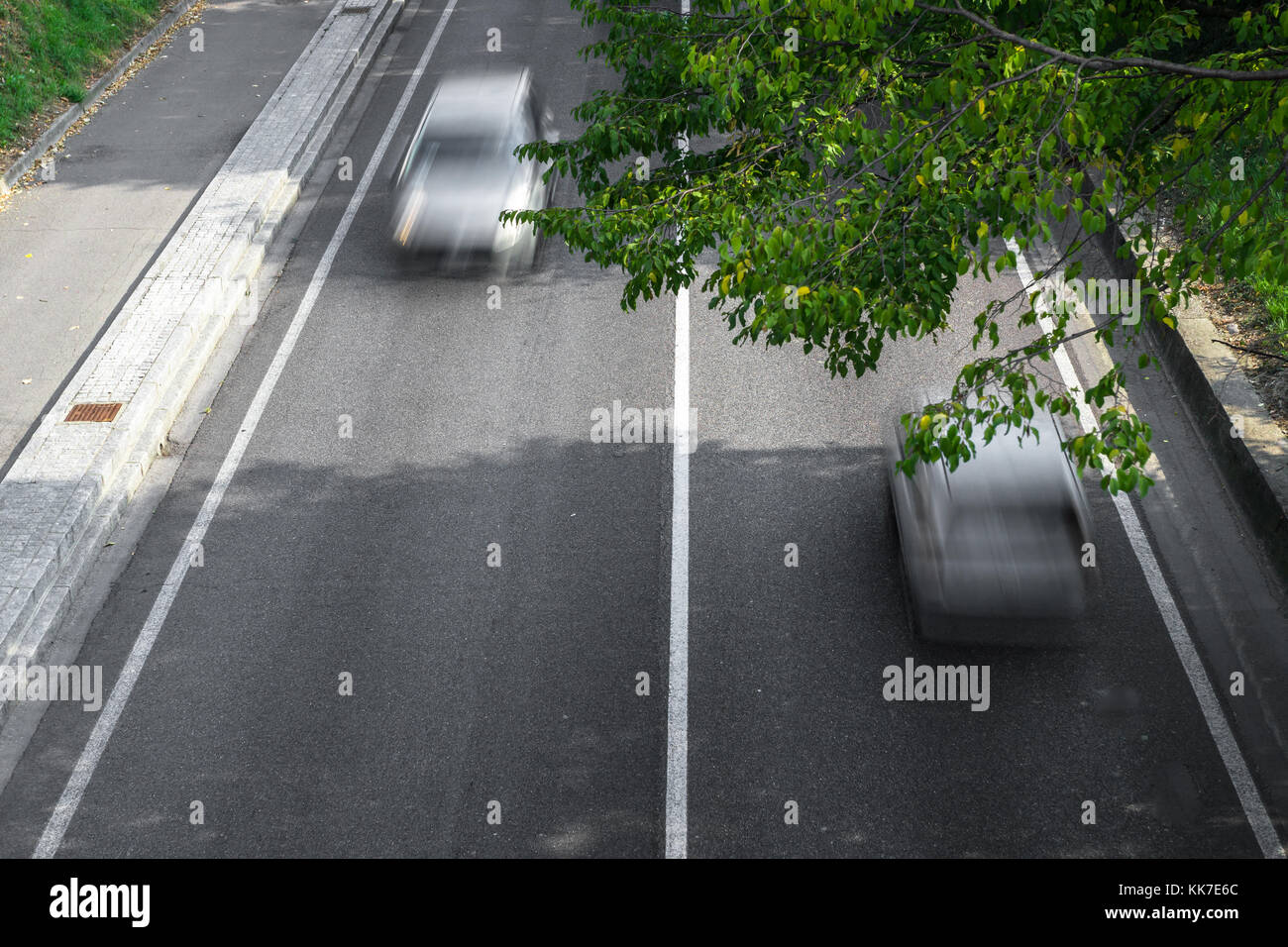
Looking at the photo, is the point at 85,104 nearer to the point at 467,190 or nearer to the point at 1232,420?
the point at 467,190

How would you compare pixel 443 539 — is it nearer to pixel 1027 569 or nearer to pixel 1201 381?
pixel 1027 569

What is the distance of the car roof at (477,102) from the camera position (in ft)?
50.6

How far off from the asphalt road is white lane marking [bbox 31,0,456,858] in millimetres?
115

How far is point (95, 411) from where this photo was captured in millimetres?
11789

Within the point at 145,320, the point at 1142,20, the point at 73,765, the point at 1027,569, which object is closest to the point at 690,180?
the point at 1142,20

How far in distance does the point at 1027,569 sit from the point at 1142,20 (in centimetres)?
407

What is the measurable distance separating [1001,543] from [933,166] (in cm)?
334

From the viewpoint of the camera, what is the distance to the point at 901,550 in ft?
31.1

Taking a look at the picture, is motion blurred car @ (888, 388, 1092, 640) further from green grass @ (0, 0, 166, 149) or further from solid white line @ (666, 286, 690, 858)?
green grass @ (0, 0, 166, 149)

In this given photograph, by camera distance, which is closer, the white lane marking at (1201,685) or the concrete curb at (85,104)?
the white lane marking at (1201,685)

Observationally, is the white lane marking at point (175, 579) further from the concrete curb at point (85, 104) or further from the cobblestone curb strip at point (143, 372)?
the concrete curb at point (85, 104)

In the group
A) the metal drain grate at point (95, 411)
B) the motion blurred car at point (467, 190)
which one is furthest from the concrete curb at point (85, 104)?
the metal drain grate at point (95, 411)

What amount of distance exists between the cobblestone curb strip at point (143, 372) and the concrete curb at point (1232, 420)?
9.78 m

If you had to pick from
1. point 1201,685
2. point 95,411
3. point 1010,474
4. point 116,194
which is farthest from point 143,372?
point 1201,685
